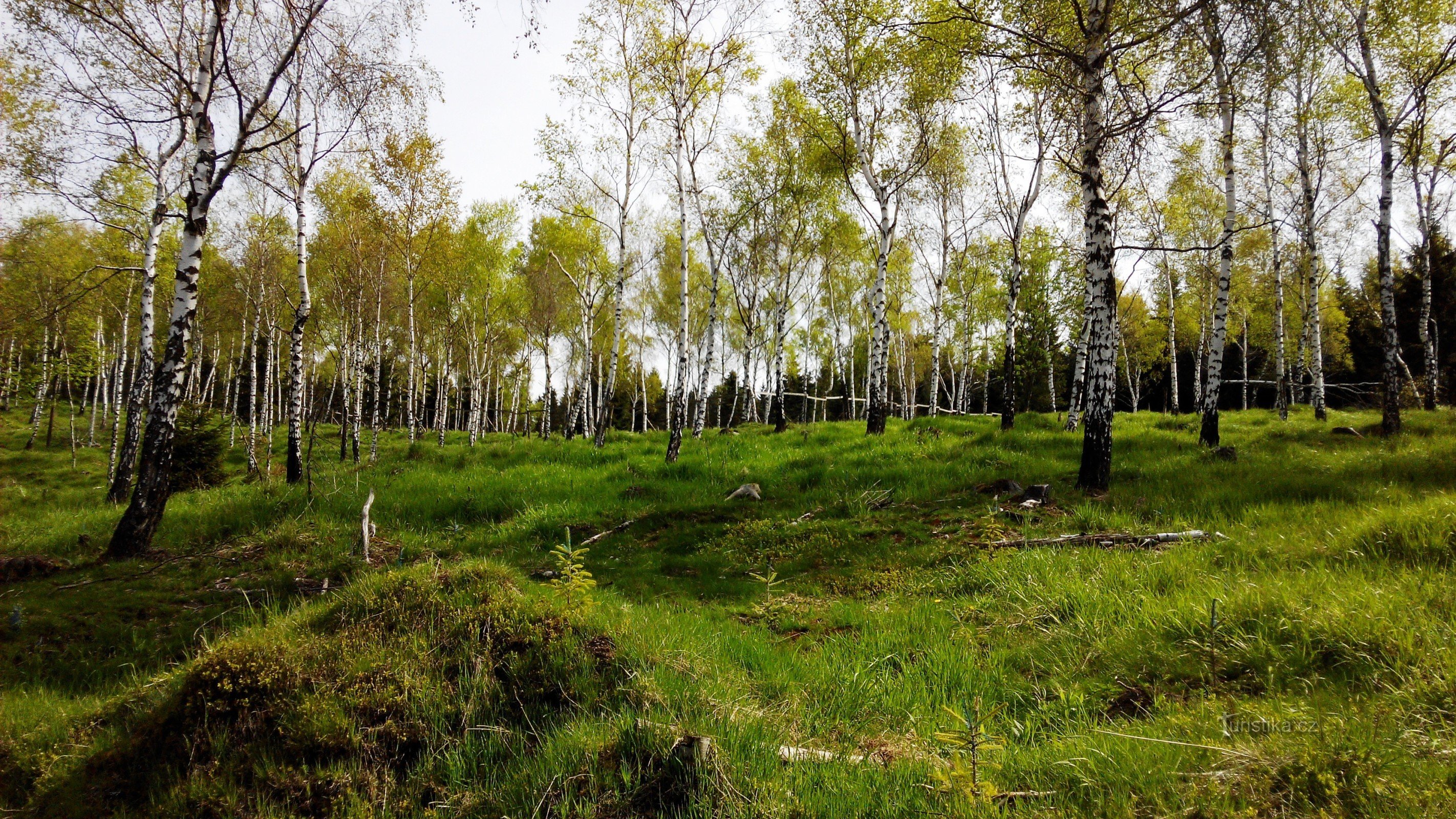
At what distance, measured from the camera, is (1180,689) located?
304 cm

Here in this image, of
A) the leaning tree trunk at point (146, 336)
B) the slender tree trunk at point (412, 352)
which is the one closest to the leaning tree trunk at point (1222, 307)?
the leaning tree trunk at point (146, 336)

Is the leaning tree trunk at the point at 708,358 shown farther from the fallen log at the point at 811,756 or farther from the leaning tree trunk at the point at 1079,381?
the fallen log at the point at 811,756

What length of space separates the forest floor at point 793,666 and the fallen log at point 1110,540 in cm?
→ 14

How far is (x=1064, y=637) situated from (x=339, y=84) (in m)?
12.1

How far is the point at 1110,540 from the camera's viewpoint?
576cm

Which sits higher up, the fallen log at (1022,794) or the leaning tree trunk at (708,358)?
the leaning tree trunk at (708,358)

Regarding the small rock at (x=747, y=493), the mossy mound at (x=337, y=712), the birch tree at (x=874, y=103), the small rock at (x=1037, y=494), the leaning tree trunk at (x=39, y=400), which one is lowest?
the mossy mound at (x=337, y=712)

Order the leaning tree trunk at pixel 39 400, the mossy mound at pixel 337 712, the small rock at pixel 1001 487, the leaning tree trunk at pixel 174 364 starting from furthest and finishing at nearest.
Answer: the leaning tree trunk at pixel 39 400
the small rock at pixel 1001 487
the leaning tree trunk at pixel 174 364
the mossy mound at pixel 337 712

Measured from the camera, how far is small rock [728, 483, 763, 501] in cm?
964

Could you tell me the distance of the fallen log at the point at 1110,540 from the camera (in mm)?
5430

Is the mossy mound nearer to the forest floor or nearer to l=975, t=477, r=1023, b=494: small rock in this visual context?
the forest floor

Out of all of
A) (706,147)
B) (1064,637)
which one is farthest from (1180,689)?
(706,147)

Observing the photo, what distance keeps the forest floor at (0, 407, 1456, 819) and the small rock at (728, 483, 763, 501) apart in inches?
65.7

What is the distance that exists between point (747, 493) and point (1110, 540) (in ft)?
18.0
